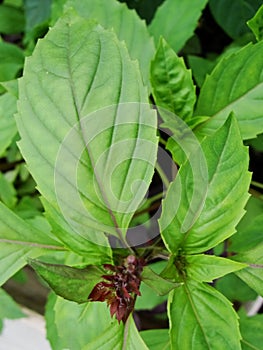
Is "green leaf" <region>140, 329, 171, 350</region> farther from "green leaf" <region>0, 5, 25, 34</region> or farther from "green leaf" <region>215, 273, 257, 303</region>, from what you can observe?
"green leaf" <region>0, 5, 25, 34</region>

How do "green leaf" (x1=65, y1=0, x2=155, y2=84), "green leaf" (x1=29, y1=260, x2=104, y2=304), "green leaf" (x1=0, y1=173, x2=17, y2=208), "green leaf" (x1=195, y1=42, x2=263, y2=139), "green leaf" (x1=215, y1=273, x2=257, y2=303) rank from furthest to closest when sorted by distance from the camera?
"green leaf" (x1=0, y1=173, x2=17, y2=208), "green leaf" (x1=215, y1=273, x2=257, y2=303), "green leaf" (x1=65, y1=0, x2=155, y2=84), "green leaf" (x1=195, y1=42, x2=263, y2=139), "green leaf" (x1=29, y1=260, x2=104, y2=304)

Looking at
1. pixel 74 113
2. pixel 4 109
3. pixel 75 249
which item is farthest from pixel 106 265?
pixel 4 109

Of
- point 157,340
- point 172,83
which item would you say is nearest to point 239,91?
point 172,83

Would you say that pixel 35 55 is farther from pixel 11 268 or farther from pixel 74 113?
pixel 11 268

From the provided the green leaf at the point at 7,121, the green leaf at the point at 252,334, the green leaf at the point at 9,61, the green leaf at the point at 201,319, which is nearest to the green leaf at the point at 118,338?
the green leaf at the point at 201,319

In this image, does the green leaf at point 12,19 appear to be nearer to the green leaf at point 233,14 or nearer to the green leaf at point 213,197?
the green leaf at point 233,14

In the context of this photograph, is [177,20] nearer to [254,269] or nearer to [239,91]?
[239,91]

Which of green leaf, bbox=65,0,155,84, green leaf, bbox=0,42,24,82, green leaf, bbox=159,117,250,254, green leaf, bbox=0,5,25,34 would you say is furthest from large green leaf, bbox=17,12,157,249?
green leaf, bbox=0,5,25,34
